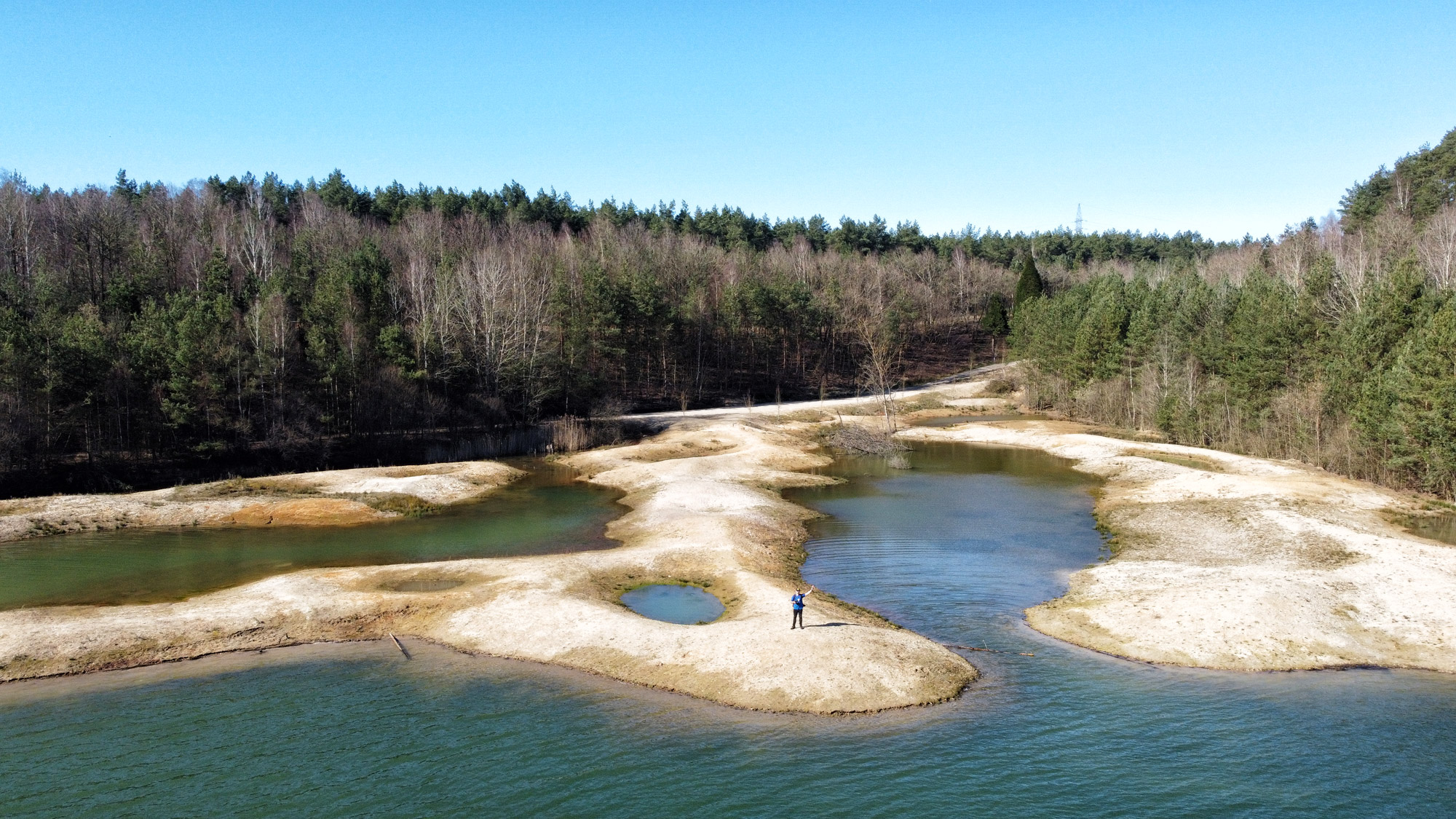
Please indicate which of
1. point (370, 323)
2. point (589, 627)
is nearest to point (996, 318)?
point (370, 323)

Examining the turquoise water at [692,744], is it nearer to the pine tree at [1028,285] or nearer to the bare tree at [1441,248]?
the bare tree at [1441,248]

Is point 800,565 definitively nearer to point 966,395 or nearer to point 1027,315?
point 966,395

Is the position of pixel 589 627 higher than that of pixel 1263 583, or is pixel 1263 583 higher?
pixel 1263 583

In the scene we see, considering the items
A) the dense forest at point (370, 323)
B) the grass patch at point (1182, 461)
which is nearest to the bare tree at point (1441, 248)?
the grass patch at point (1182, 461)

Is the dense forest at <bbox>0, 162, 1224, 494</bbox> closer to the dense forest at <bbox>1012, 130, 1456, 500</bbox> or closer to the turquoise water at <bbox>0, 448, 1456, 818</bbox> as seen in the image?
the dense forest at <bbox>1012, 130, 1456, 500</bbox>

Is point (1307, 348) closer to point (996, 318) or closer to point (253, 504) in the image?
point (253, 504)

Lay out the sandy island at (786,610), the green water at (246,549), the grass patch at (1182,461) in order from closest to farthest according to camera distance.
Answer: the sandy island at (786,610) → the green water at (246,549) → the grass patch at (1182,461)
